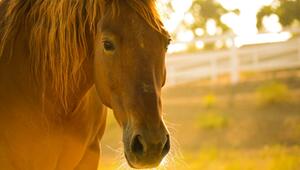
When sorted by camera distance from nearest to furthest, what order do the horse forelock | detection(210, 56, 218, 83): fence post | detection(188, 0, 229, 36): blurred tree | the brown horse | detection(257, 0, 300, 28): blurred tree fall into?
1. the brown horse
2. the horse forelock
3. detection(210, 56, 218, 83): fence post
4. detection(257, 0, 300, 28): blurred tree
5. detection(188, 0, 229, 36): blurred tree

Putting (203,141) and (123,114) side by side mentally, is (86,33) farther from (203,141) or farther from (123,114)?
(203,141)

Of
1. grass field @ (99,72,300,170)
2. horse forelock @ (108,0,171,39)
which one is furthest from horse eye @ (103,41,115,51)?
grass field @ (99,72,300,170)

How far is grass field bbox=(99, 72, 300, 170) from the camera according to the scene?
813 cm

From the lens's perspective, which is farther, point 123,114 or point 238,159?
point 238,159

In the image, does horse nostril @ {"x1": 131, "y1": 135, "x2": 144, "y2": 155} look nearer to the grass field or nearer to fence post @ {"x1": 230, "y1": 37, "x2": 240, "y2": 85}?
the grass field

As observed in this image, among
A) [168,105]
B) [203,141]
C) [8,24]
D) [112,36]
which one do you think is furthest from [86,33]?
[168,105]

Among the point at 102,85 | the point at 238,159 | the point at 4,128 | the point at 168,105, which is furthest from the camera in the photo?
the point at 168,105

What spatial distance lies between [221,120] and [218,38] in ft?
8.07

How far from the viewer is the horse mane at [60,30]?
3.35 metres

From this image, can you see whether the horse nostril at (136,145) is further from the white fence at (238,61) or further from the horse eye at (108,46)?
the white fence at (238,61)

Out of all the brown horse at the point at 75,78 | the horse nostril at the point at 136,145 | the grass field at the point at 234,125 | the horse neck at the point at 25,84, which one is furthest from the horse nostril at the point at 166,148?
the grass field at the point at 234,125

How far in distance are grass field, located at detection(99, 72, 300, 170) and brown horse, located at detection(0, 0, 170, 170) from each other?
396 centimetres

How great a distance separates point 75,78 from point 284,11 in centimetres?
1082

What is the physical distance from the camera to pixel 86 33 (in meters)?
3.43
